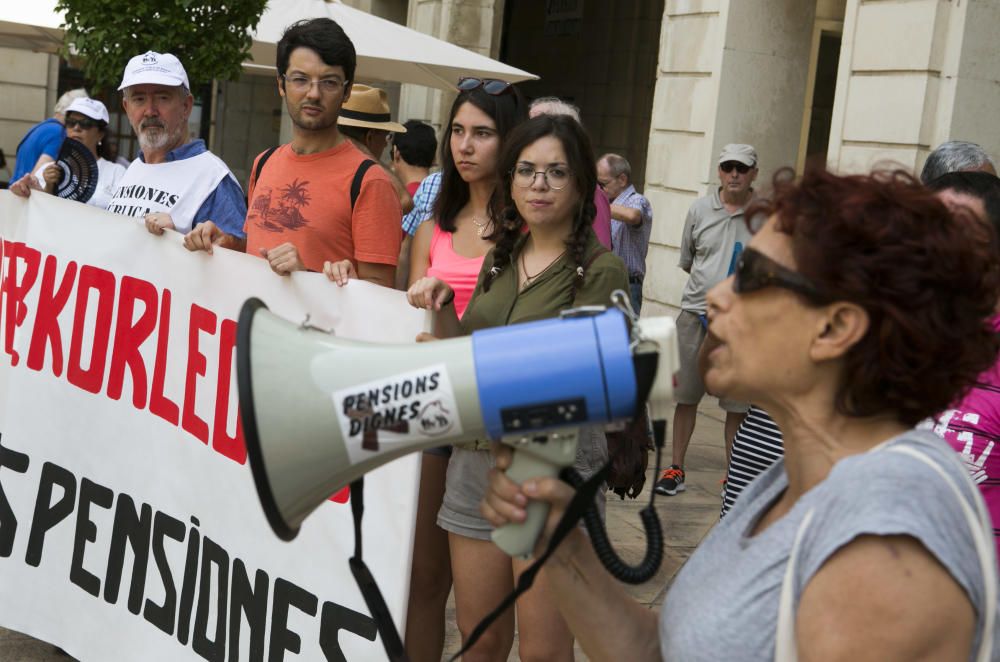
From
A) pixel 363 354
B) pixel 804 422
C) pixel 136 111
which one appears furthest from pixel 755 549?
pixel 136 111

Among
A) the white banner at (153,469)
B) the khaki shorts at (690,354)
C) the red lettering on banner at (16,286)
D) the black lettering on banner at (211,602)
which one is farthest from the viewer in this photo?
the khaki shorts at (690,354)

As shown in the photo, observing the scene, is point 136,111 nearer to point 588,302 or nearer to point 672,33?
point 588,302

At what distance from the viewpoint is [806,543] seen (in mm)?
1547

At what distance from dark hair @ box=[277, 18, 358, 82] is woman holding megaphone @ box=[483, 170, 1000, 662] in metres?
2.28

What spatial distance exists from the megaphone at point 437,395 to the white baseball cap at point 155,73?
2570 millimetres

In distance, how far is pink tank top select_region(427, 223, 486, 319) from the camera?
11.5 ft

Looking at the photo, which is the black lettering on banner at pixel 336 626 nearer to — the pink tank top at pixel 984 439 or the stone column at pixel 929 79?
the pink tank top at pixel 984 439

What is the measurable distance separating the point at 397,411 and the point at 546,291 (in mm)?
1502

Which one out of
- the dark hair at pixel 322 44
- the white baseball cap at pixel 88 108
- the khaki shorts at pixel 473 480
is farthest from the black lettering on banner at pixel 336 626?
the white baseball cap at pixel 88 108

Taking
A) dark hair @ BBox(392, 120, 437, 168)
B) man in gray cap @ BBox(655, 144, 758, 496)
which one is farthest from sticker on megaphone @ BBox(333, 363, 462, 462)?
dark hair @ BBox(392, 120, 437, 168)

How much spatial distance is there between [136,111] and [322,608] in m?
1.85

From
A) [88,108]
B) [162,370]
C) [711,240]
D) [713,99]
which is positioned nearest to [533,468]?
[162,370]

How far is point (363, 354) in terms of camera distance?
177 centimetres

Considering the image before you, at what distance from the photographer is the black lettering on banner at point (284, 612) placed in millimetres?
3281
